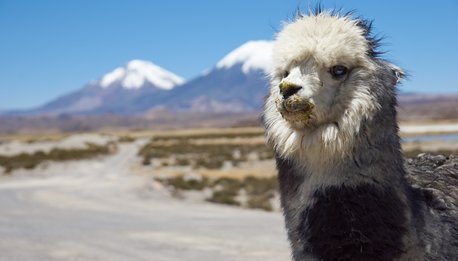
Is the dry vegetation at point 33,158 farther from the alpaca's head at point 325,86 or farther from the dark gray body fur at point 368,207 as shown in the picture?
the dark gray body fur at point 368,207

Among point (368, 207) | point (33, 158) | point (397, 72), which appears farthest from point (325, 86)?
point (33, 158)

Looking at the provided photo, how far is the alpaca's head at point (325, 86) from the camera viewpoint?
3119 millimetres

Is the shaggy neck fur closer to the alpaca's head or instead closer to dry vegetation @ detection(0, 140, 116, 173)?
the alpaca's head

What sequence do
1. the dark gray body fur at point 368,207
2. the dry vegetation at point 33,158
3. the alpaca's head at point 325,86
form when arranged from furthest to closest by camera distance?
the dry vegetation at point 33,158 → the alpaca's head at point 325,86 → the dark gray body fur at point 368,207

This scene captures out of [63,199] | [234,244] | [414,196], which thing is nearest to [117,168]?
[63,199]

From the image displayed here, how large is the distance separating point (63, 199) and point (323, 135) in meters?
17.2

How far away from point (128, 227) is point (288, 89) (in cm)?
1027

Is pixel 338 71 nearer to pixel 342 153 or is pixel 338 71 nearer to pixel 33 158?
pixel 342 153

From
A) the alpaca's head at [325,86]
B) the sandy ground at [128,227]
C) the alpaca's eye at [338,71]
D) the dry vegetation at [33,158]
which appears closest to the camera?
the alpaca's head at [325,86]

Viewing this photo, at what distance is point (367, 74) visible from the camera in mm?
3250

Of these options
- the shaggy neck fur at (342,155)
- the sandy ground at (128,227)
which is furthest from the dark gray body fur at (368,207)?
the sandy ground at (128,227)

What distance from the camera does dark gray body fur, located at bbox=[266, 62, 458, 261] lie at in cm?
301

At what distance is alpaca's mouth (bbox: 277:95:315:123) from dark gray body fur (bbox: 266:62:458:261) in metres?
0.25

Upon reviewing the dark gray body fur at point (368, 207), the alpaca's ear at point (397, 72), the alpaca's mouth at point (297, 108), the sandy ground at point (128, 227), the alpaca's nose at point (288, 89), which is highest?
the alpaca's ear at point (397, 72)
